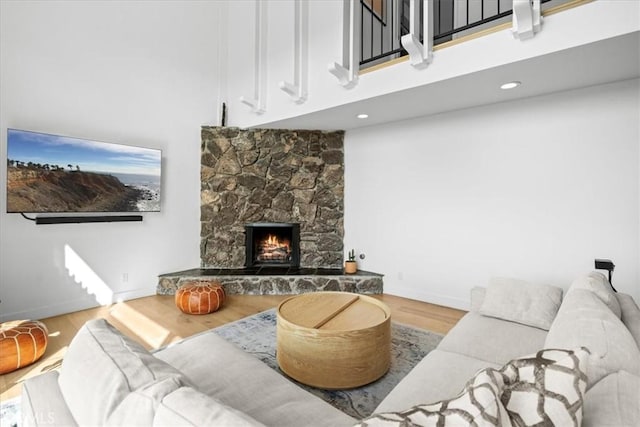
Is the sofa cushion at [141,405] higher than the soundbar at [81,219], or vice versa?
the soundbar at [81,219]

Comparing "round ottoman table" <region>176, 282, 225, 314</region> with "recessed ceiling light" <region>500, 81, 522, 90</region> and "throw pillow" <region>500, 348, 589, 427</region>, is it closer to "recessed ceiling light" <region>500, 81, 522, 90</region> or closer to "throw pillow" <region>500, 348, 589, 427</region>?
"throw pillow" <region>500, 348, 589, 427</region>

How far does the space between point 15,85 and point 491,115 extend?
15.3ft

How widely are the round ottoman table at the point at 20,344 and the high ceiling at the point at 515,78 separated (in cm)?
313

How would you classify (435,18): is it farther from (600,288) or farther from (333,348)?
(333,348)

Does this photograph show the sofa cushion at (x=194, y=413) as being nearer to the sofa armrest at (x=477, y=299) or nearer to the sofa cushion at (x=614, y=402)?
the sofa cushion at (x=614, y=402)

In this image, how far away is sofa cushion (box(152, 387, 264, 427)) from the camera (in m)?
0.66

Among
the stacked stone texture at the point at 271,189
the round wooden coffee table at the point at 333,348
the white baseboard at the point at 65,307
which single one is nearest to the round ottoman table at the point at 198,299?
the white baseboard at the point at 65,307

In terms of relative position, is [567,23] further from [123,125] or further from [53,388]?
[123,125]

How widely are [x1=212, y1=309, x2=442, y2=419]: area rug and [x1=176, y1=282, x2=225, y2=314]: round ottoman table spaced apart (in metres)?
0.40

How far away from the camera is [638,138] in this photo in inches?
105

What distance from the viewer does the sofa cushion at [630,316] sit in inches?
54.5

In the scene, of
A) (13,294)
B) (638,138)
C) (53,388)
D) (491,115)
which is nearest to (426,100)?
(491,115)

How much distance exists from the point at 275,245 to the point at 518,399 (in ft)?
13.4

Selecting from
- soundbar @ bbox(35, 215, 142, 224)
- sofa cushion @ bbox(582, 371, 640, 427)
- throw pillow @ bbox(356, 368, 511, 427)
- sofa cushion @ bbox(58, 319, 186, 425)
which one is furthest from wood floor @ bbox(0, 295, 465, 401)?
throw pillow @ bbox(356, 368, 511, 427)
